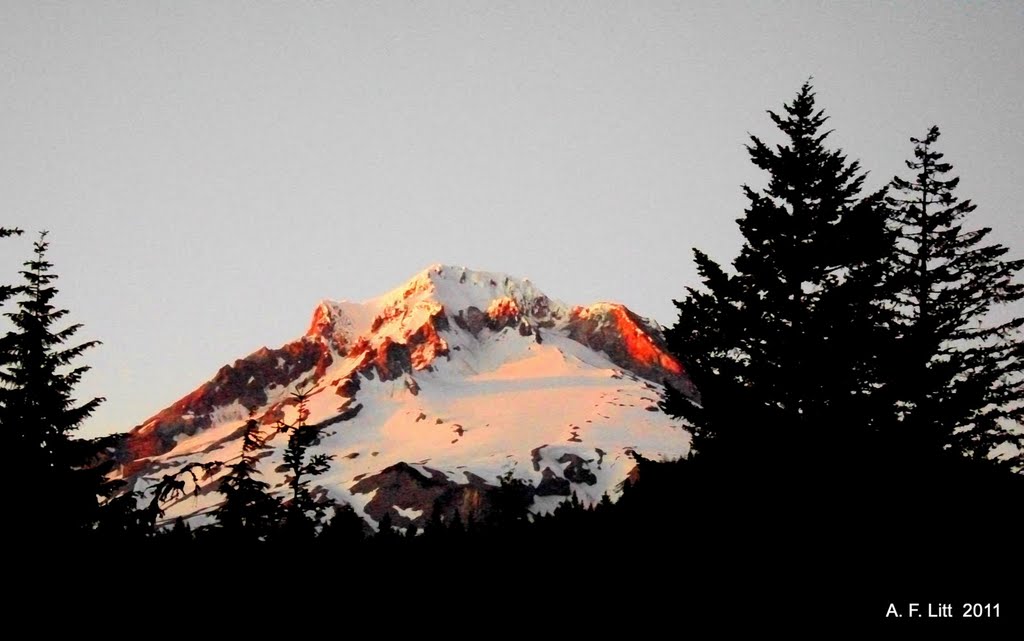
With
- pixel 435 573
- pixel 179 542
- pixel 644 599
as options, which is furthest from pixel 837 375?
pixel 179 542

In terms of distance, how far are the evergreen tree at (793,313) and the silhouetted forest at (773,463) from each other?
46mm

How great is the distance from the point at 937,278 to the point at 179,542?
2506 centimetres

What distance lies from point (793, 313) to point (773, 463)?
25.1 ft

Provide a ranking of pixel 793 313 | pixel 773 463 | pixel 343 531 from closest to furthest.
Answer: pixel 343 531 → pixel 773 463 → pixel 793 313

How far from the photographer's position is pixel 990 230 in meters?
23.4

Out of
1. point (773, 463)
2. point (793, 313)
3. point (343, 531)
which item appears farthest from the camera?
point (793, 313)

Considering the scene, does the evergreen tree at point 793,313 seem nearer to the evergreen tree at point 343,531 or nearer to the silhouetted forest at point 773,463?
the silhouetted forest at point 773,463

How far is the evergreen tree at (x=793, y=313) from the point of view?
47.3 feet

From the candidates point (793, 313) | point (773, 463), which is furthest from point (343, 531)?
point (793, 313)

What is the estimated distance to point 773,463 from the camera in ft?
29.3

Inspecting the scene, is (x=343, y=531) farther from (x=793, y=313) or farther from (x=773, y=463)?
(x=793, y=313)

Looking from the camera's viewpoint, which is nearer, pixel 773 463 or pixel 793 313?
pixel 773 463

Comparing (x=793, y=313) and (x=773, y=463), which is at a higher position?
(x=793, y=313)

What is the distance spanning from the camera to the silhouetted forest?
452 centimetres
